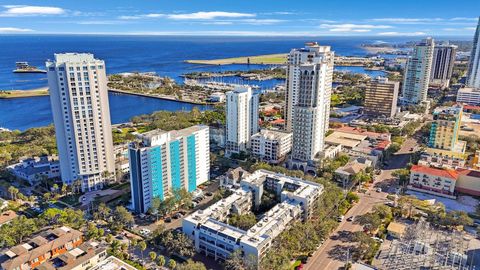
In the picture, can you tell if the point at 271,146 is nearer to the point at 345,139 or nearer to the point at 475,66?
the point at 345,139

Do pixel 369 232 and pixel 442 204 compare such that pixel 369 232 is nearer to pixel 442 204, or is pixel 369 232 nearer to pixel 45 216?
pixel 442 204

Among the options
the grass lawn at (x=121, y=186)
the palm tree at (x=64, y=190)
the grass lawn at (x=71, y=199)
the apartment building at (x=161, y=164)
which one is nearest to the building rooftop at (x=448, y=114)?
the apartment building at (x=161, y=164)

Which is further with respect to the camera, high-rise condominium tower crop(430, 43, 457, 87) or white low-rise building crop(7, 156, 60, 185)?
high-rise condominium tower crop(430, 43, 457, 87)

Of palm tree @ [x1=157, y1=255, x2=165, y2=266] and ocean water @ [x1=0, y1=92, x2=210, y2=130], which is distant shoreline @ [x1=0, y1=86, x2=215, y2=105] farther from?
palm tree @ [x1=157, y1=255, x2=165, y2=266]

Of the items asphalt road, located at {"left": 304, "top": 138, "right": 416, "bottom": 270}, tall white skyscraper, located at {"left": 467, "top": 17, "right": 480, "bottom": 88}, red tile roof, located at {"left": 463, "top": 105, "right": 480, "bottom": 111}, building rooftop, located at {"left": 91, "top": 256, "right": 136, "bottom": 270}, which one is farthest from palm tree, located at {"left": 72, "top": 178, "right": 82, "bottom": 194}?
tall white skyscraper, located at {"left": 467, "top": 17, "right": 480, "bottom": 88}

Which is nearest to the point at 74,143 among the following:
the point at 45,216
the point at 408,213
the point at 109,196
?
the point at 109,196

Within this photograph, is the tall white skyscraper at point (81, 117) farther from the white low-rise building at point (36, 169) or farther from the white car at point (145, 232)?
the white car at point (145, 232)
